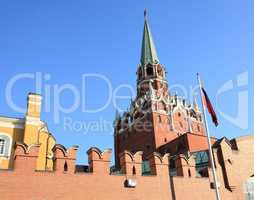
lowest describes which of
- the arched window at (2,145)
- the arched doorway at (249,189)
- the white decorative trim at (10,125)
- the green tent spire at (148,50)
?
the arched doorway at (249,189)

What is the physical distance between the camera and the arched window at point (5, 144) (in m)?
22.1

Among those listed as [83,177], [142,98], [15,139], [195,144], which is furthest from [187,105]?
[83,177]

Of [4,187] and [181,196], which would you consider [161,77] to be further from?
[4,187]

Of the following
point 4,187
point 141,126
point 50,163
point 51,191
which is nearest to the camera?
point 4,187

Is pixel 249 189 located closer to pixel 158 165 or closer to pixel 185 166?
pixel 185 166

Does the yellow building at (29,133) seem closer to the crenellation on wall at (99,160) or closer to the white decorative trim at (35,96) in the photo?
the white decorative trim at (35,96)

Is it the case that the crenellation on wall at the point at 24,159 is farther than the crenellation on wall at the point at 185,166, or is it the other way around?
the crenellation on wall at the point at 185,166

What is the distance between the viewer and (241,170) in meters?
21.9

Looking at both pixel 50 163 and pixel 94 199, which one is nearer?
pixel 94 199

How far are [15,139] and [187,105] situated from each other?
38078 mm

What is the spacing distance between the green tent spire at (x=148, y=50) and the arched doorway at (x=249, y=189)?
137 ft

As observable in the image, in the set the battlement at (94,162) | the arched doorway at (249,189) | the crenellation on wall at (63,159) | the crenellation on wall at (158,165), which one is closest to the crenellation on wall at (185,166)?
the battlement at (94,162)

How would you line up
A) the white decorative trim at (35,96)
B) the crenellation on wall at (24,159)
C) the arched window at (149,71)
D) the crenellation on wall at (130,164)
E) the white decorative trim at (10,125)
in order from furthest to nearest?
the arched window at (149,71) → the white decorative trim at (35,96) → the white decorative trim at (10,125) → the crenellation on wall at (130,164) → the crenellation on wall at (24,159)

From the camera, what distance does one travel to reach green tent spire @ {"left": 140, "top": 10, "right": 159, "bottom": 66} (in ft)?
203
